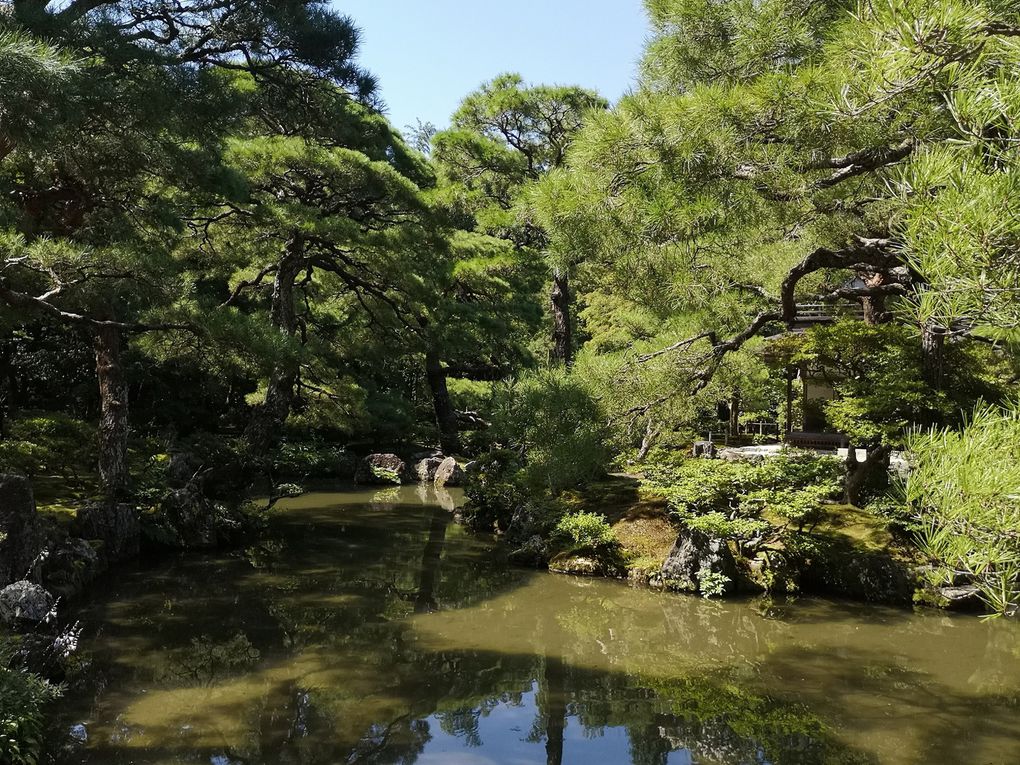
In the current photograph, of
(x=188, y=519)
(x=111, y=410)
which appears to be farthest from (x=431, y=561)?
(x=111, y=410)

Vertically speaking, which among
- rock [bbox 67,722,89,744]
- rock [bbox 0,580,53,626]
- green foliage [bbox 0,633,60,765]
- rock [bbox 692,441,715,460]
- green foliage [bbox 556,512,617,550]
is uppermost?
rock [bbox 692,441,715,460]

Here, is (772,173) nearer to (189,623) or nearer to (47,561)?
(189,623)

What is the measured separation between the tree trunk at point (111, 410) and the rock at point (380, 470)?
674cm

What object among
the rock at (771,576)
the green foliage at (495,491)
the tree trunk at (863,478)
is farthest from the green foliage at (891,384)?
the green foliage at (495,491)

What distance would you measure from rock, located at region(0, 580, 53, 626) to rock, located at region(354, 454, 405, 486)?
9.36m

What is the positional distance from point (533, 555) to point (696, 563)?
1.77 metres

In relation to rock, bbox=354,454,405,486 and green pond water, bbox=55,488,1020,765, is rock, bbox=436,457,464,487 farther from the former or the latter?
green pond water, bbox=55,488,1020,765

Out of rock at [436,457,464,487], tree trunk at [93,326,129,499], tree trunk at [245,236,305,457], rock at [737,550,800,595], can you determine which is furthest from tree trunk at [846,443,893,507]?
rock at [436,457,464,487]

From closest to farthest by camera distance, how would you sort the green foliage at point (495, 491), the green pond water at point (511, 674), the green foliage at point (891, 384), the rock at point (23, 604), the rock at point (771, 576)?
the green pond water at point (511, 674) → the rock at point (23, 604) → the green foliage at point (891, 384) → the rock at point (771, 576) → the green foliage at point (495, 491)

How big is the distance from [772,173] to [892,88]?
73.7 inches

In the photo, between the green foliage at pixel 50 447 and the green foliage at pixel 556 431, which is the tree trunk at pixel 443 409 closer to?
the green foliage at pixel 556 431

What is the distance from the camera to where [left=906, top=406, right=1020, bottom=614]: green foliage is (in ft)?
6.41

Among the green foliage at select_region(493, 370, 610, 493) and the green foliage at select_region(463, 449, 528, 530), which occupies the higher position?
the green foliage at select_region(493, 370, 610, 493)

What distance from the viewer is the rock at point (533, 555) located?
7.86 m
